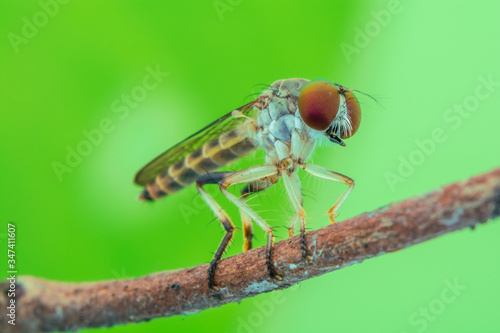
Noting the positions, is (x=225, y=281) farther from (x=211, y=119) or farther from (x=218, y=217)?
(x=211, y=119)

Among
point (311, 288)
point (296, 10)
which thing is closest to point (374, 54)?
point (296, 10)

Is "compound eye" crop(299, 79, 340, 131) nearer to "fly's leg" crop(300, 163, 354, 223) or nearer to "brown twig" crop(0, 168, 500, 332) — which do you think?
"fly's leg" crop(300, 163, 354, 223)

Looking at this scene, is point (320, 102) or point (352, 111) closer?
point (320, 102)

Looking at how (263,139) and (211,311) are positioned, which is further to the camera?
(263,139)

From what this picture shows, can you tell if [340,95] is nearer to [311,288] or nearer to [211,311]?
[311,288]

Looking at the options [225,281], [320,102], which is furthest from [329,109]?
[225,281]

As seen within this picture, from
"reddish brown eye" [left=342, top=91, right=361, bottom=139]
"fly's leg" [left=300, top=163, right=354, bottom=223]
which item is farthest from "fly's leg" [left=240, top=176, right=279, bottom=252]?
"reddish brown eye" [left=342, top=91, right=361, bottom=139]
